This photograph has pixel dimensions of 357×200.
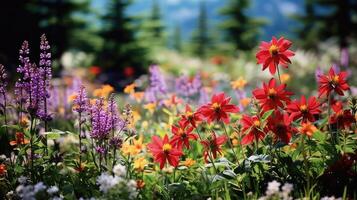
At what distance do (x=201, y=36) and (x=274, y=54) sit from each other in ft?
159

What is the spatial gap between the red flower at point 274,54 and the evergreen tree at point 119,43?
53.3 feet

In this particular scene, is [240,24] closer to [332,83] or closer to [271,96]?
[332,83]

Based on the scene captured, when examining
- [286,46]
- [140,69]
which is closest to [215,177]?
[286,46]

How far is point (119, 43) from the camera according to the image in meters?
20.1

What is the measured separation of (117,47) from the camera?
1975 cm

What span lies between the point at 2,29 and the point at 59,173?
14599 mm

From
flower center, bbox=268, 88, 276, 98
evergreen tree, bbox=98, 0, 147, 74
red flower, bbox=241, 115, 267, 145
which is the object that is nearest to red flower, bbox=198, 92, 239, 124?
red flower, bbox=241, 115, 267, 145

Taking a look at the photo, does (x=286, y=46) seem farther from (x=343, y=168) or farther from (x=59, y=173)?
(x=59, y=173)

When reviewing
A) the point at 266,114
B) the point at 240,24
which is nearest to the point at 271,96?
the point at 266,114

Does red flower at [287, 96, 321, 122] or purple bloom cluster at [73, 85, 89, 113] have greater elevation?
purple bloom cluster at [73, 85, 89, 113]

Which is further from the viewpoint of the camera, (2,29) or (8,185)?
(2,29)

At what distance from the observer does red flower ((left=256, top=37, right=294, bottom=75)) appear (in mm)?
3080

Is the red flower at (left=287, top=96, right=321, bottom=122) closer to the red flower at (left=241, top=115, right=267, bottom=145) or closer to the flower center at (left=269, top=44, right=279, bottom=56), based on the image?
the red flower at (left=241, top=115, right=267, bottom=145)

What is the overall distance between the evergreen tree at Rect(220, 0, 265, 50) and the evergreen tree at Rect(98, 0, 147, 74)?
11785 mm
